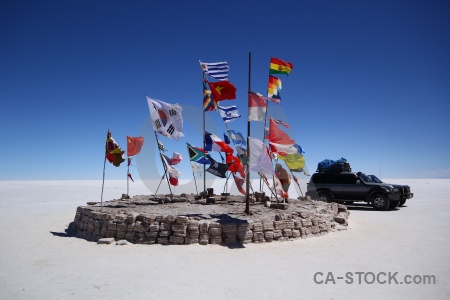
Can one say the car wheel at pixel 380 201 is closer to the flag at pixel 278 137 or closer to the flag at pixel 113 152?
the flag at pixel 278 137

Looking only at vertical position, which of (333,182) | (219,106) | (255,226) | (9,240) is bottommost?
(9,240)

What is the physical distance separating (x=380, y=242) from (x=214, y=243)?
5.30 meters

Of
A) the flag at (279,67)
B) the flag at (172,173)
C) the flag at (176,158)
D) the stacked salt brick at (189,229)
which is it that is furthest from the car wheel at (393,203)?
the flag at (172,173)

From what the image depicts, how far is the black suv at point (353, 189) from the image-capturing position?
16.2 metres

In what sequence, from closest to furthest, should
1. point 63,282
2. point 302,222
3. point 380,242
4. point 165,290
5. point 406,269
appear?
1. point 165,290
2. point 63,282
3. point 406,269
4. point 380,242
5. point 302,222

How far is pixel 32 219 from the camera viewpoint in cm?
1330

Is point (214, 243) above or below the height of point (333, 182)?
below

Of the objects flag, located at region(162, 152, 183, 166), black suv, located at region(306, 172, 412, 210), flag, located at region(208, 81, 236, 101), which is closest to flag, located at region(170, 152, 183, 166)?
flag, located at region(162, 152, 183, 166)

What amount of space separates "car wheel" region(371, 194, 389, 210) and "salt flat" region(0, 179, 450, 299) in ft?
21.3

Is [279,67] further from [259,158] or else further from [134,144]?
[134,144]

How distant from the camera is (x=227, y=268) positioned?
636cm

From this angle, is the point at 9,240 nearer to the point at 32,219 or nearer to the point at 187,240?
the point at 32,219

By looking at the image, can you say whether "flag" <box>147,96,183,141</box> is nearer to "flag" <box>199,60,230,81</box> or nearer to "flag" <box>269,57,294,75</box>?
"flag" <box>199,60,230,81</box>

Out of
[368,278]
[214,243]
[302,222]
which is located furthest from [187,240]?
[368,278]
